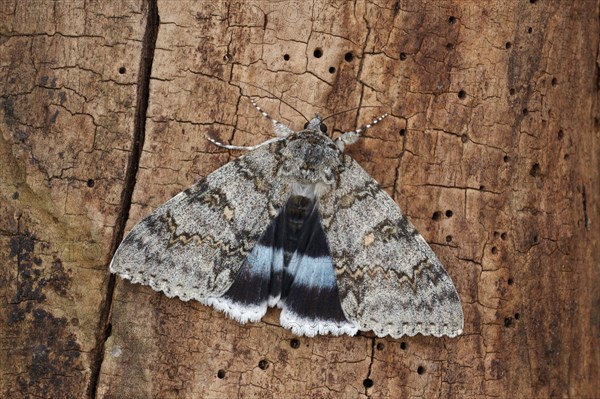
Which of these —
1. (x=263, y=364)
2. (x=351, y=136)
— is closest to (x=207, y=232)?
(x=263, y=364)

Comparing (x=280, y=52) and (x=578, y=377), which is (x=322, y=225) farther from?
(x=578, y=377)

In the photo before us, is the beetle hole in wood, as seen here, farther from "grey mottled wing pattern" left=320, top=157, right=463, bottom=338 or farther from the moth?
"grey mottled wing pattern" left=320, top=157, right=463, bottom=338

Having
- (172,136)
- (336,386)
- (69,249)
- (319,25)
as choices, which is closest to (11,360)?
(69,249)

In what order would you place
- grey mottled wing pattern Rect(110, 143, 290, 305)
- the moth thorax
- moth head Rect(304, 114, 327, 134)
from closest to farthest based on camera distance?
grey mottled wing pattern Rect(110, 143, 290, 305)
moth head Rect(304, 114, 327, 134)
the moth thorax

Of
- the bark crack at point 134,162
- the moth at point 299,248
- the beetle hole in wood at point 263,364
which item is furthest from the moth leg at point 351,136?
the beetle hole in wood at point 263,364

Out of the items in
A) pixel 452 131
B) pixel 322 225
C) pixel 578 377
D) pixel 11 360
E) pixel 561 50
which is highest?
pixel 561 50

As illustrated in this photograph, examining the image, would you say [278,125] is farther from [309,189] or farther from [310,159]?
[309,189]

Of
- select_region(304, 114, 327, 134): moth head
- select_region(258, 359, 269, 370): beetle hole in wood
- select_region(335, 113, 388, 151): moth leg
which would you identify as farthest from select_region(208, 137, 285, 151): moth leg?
select_region(258, 359, 269, 370): beetle hole in wood
